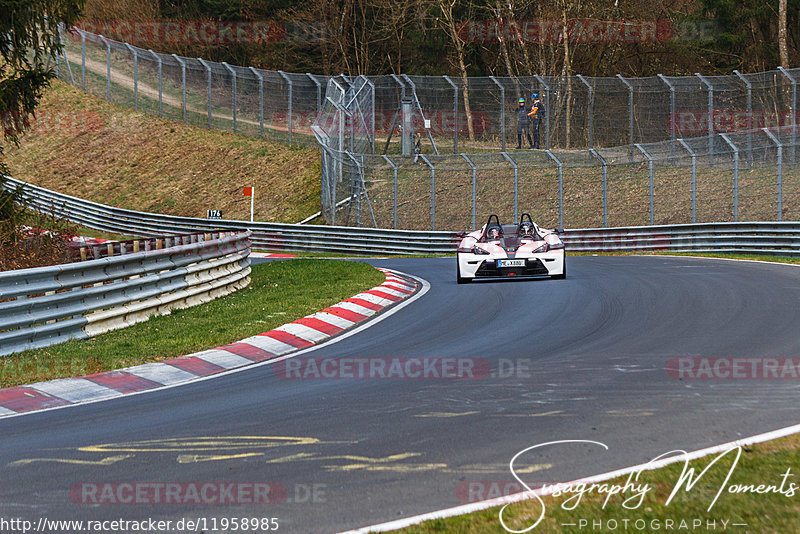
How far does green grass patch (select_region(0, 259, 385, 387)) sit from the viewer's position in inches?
383

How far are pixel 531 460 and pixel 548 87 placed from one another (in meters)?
27.7

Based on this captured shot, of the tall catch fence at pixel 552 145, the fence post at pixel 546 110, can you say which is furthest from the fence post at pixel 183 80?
the fence post at pixel 546 110

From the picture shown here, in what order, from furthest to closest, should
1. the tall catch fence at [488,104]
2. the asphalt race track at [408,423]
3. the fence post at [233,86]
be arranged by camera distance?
the fence post at [233,86] → the tall catch fence at [488,104] → the asphalt race track at [408,423]

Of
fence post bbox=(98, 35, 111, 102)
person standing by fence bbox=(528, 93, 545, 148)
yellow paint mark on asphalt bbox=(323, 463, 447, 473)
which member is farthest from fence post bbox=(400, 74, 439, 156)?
yellow paint mark on asphalt bbox=(323, 463, 447, 473)

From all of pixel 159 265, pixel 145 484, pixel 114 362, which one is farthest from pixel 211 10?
pixel 145 484

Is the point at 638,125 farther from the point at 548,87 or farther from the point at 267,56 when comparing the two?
the point at 267,56

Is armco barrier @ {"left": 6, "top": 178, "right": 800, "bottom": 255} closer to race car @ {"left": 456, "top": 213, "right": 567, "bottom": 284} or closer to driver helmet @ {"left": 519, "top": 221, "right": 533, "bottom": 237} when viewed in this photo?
race car @ {"left": 456, "top": 213, "right": 567, "bottom": 284}

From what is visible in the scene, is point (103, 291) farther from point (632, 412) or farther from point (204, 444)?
point (632, 412)

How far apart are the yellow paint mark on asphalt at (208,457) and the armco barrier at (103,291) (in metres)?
4.82

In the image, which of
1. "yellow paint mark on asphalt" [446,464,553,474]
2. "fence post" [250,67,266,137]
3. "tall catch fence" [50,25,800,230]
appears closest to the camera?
"yellow paint mark on asphalt" [446,464,553,474]

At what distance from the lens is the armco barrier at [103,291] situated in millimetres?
10539

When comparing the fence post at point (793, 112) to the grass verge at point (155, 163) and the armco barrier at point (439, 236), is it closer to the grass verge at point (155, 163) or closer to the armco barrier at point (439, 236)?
the armco barrier at point (439, 236)

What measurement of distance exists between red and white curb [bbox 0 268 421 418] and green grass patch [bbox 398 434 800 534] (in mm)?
4666

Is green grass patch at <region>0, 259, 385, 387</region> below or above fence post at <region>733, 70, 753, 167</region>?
below
